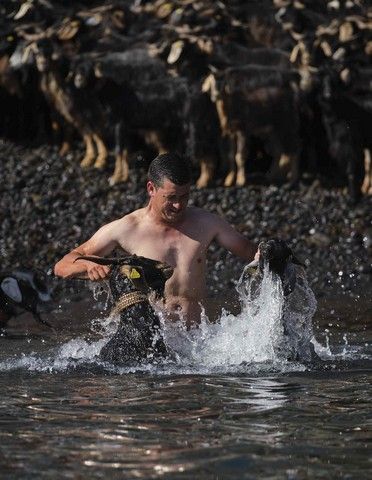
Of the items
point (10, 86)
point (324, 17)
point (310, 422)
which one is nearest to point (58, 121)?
point (10, 86)

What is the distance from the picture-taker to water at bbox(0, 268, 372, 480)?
22.7 ft

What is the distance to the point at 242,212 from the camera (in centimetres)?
1881

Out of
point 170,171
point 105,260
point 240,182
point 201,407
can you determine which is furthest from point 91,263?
point 240,182

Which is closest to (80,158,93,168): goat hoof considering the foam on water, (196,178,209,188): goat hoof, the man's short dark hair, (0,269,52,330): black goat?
(196,178,209,188): goat hoof

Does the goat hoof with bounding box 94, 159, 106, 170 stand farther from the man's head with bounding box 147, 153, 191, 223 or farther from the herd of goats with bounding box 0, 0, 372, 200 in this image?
the man's head with bounding box 147, 153, 191, 223

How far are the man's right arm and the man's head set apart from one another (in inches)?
14.1

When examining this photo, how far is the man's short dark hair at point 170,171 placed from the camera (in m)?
9.71

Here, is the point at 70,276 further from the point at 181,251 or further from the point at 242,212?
the point at 242,212

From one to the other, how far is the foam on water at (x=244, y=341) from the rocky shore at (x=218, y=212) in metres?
6.10

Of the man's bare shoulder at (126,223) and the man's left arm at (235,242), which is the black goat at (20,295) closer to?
the man's bare shoulder at (126,223)

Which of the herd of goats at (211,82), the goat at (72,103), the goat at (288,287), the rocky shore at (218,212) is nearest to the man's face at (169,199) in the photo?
the goat at (288,287)

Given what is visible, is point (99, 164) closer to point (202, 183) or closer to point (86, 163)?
point (86, 163)

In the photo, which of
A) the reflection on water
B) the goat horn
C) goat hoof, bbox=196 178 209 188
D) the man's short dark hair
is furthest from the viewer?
goat hoof, bbox=196 178 209 188

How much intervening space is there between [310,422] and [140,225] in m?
2.61
